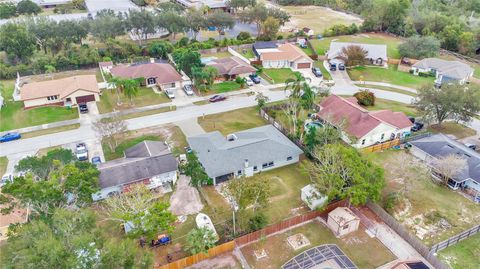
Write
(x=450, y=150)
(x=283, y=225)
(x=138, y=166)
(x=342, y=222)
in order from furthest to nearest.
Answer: (x=450, y=150) → (x=138, y=166) → (x=283, y=225) → (x=342, y=222)

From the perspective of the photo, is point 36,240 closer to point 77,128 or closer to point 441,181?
point 77,128

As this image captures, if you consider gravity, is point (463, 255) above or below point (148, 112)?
below

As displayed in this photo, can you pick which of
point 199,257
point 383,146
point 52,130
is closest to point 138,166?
point 199,257

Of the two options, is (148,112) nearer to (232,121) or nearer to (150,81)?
(150,81)

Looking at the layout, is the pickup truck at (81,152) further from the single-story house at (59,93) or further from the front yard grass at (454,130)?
the front yard grass at (454,130)

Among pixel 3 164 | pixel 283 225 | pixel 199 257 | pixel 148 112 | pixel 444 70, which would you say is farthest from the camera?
pixel 444 70

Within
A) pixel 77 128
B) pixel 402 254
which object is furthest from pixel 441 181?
pixel 77 128
